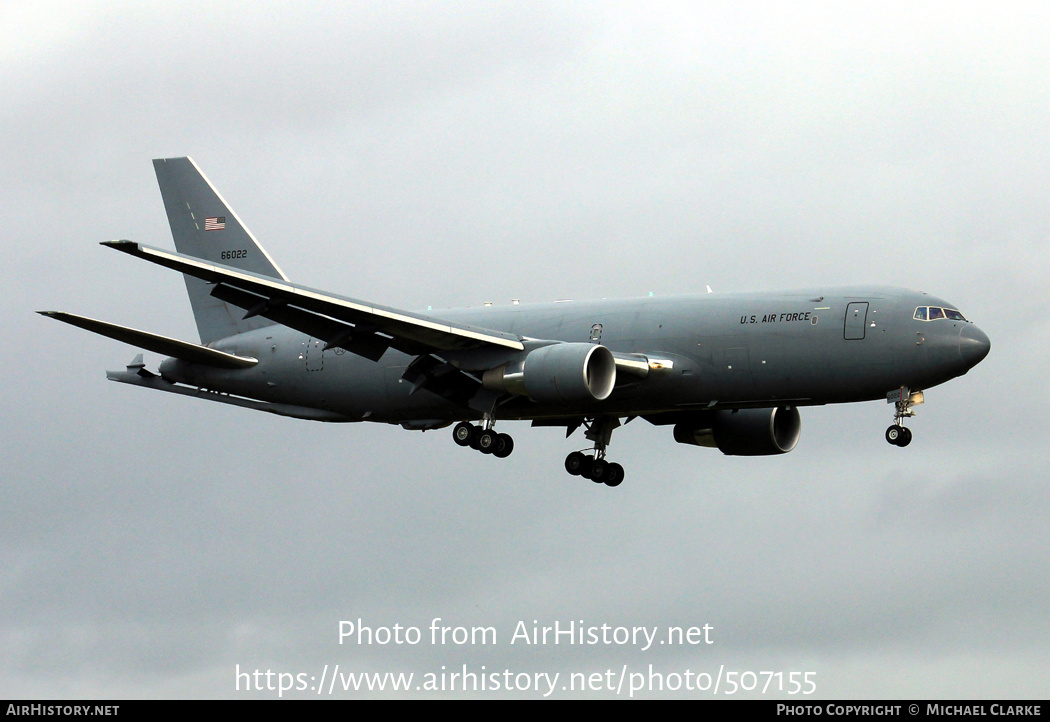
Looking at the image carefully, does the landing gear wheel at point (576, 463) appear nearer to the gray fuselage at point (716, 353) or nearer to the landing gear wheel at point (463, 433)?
the gray fuselage at point (716, 353)

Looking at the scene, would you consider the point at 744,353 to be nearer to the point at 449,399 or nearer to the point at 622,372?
the point at 622,372

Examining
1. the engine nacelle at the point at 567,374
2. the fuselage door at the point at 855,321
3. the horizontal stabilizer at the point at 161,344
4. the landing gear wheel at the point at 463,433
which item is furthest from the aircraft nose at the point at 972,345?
the horizontal stabilizer at the point at 161,344

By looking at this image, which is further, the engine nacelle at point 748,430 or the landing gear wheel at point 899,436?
the engine nacelle at point 748,430

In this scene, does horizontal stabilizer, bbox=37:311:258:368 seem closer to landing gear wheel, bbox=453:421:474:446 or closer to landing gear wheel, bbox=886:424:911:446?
landing gear wheel, bbox=453:421:474:446

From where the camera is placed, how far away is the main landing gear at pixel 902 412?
159 ft

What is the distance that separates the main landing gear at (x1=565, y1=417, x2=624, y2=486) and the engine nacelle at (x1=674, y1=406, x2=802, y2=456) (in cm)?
360

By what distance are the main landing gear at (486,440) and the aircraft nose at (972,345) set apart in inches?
594

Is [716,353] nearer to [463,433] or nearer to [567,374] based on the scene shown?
[567,374]

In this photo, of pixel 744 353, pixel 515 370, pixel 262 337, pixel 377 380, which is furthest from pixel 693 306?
pixel 262 337

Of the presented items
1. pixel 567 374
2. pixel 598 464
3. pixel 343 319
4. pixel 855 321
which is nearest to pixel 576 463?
pixel 598 464

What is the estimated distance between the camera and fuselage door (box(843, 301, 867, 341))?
1898 inches

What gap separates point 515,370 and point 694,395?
5871 millimetres

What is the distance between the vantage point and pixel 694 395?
50750 mm

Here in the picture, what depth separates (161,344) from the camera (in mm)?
55719
